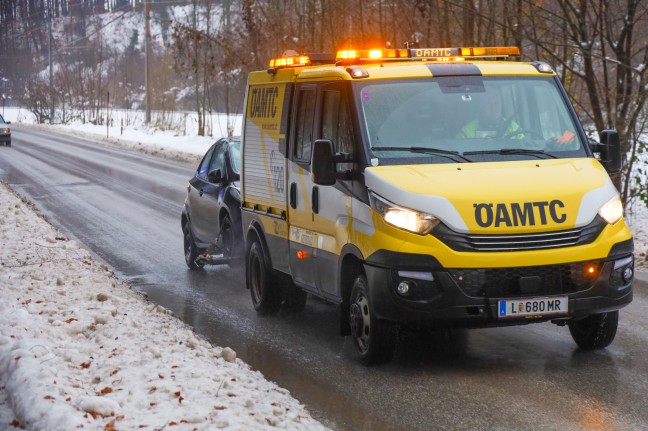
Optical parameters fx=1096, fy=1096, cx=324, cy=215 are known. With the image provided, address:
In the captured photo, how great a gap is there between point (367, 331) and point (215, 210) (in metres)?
5.22

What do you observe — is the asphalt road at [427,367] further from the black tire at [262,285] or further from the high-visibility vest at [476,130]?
the high-visibility vest at [476,130]

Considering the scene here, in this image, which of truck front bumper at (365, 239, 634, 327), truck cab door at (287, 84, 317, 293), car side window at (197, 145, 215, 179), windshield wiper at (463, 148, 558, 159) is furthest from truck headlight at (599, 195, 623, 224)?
car side window at (197, 145, 215, 179)

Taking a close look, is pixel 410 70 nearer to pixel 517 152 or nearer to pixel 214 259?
pixel 517 152

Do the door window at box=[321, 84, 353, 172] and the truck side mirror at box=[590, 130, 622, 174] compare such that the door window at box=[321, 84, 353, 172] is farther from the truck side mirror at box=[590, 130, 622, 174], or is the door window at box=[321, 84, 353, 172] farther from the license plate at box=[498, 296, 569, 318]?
the truck side mirror at box=[590, 130, 622, 174]

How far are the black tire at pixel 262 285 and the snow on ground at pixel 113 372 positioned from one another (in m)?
0.89

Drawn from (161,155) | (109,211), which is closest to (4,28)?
(161,155)

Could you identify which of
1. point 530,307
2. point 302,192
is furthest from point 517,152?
point 302,192

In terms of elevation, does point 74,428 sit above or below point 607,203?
below

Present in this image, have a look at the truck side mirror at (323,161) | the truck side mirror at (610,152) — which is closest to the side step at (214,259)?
the truck side mirror at (323,161)

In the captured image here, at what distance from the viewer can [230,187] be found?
12188mm

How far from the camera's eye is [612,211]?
24.2 ft

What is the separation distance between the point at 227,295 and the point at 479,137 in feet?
13.7

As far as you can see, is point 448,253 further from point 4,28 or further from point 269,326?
point 4,28

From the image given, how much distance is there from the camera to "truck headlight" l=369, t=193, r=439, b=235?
7.04 m
